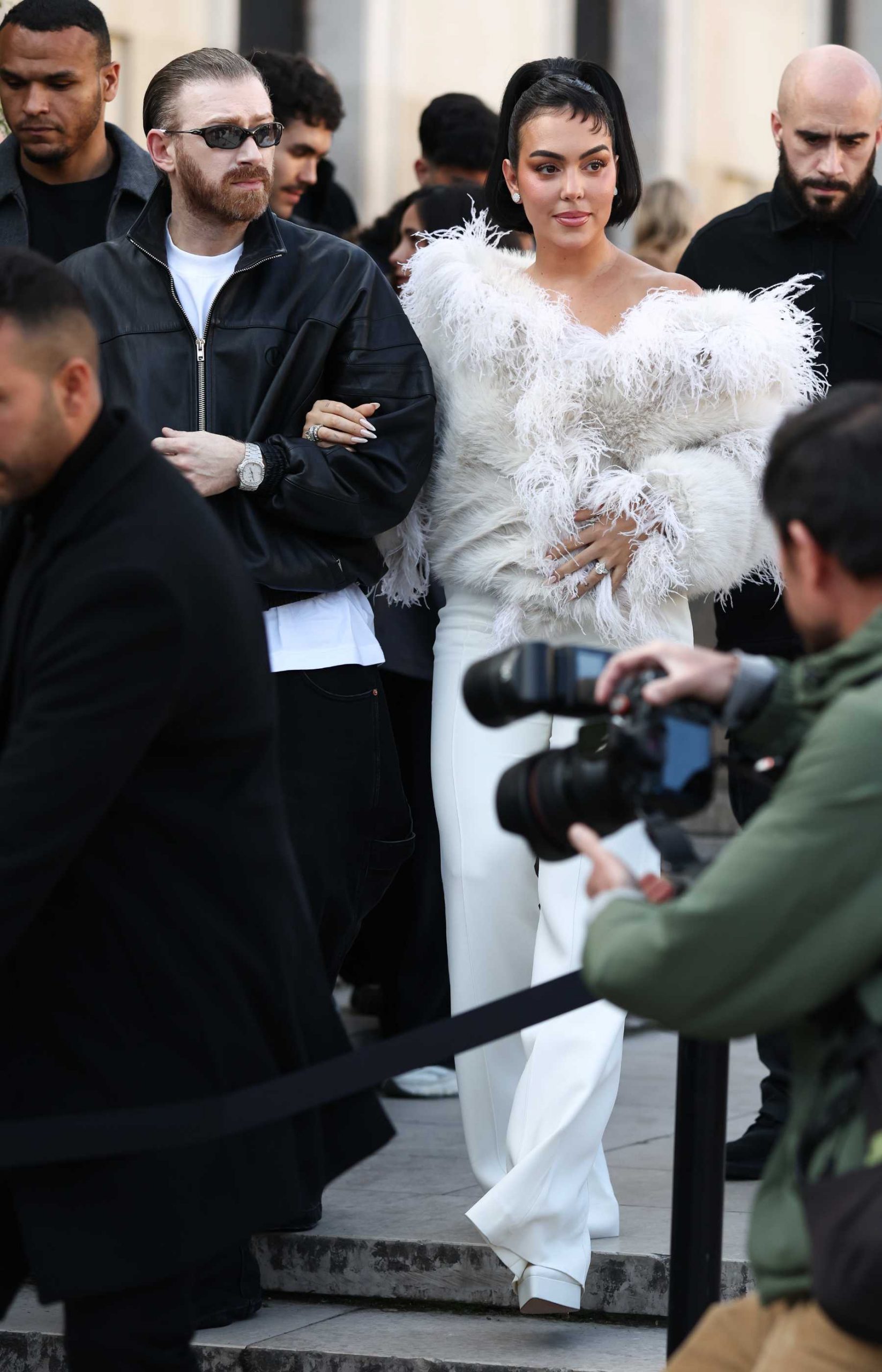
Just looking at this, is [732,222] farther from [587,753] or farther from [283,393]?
[587,753]

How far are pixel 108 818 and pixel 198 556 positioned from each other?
13.5 inches

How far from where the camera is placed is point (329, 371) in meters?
4.13

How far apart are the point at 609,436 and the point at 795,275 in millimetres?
757

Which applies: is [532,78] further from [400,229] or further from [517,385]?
[400,229]

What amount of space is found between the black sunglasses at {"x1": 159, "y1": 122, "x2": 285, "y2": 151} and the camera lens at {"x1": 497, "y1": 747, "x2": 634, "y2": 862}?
2010 millimetres

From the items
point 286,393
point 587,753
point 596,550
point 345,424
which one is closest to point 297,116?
point 286,393

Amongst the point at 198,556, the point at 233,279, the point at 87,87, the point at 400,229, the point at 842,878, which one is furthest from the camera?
the point at 400,229

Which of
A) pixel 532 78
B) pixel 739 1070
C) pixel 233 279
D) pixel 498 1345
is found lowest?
pixel 739 1070

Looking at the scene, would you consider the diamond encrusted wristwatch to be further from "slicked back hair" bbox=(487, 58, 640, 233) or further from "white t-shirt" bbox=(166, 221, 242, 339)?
"slicked back hair" bbox=(487, 58, 640, 233)

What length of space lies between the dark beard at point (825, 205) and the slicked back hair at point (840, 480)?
251 cm

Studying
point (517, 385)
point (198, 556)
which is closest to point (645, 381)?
point (517, 385)

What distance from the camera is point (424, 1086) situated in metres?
5.46

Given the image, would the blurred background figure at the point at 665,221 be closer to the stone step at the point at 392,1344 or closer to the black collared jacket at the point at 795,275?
the black collared jacket at the point at 795,275

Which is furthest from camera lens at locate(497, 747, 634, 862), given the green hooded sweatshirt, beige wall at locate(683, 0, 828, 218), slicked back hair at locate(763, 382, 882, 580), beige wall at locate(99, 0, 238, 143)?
beige wall at locate(683, 0, 828, 218)
